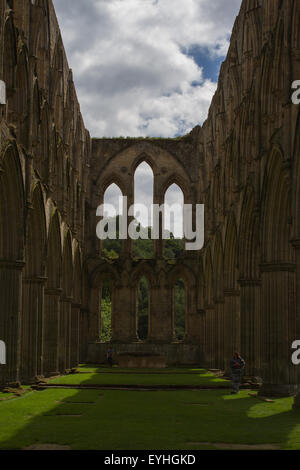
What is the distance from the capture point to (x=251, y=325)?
24219 millimetres

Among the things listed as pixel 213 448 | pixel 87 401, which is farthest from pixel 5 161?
pixel 213 448

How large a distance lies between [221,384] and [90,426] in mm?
11085

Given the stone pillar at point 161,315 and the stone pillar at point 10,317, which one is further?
the stone pillar at point 161,315

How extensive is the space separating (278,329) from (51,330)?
11.2 metres

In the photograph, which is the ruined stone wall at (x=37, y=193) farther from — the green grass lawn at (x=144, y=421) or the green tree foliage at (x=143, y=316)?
the green tree foliage at (x=143, y=316)

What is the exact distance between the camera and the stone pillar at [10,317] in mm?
19109

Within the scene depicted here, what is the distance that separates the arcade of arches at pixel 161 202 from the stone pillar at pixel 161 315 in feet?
0.21

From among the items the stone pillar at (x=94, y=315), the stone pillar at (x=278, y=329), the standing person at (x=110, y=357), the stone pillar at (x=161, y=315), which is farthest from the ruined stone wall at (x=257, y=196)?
the stone pillar at (x=94, y=315)

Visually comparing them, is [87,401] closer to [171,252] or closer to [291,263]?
[291,263]

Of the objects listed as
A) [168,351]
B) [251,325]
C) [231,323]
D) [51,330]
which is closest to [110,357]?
[168,351]

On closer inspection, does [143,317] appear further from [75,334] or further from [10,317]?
[10,317]

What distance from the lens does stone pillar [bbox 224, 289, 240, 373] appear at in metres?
28.0

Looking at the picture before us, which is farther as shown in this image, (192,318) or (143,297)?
(143,297)

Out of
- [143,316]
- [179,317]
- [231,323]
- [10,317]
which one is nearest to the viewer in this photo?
[10,317]
